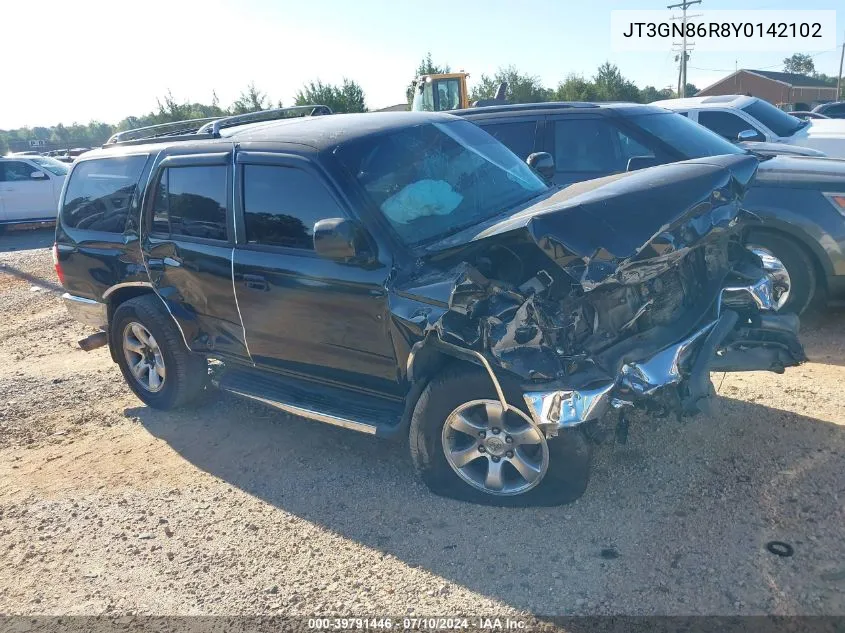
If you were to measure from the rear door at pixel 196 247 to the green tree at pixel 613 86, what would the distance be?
139 feet

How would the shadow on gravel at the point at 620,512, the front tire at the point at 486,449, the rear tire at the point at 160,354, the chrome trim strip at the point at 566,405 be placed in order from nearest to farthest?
the shadow on gravel at the point at 620,512 < the chrome trim strip at the point at 566,405 < the front tire at the point at 486,449 < the rear tire at the point at 160,354

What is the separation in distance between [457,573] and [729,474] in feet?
5.28

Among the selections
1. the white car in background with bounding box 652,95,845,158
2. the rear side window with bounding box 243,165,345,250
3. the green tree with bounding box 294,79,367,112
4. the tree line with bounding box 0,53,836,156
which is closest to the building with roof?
the tree line with bounding box 0,53,836,156

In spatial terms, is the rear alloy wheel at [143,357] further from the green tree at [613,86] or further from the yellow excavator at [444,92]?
the green tree at [613,86]

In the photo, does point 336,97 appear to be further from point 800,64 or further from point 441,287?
point 800,64

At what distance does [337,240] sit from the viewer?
140 inches

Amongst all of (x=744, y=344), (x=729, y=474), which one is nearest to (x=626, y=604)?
(x=729, y=474)

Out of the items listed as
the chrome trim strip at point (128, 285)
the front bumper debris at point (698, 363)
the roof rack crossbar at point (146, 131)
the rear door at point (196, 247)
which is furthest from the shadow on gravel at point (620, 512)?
the roof rack crossbar at point (146, 131)

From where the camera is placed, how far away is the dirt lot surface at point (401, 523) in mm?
2988

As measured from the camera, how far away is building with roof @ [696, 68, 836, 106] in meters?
59.1

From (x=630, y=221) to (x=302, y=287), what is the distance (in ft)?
6.23

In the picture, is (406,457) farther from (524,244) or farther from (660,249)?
(660,249)

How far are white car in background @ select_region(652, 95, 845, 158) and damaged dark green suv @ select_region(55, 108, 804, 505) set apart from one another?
6099mm

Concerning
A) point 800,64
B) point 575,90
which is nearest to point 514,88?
point 575,90
